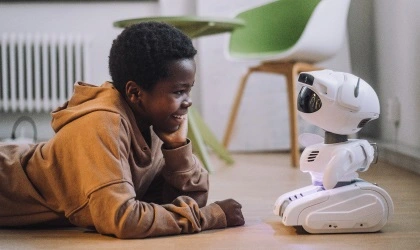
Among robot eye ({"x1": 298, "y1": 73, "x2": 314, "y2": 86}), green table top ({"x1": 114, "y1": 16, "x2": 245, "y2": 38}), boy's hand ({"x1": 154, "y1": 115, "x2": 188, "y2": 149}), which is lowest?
boy's hand ({"x1": 154, "y1": 115, "x2": 188, "y2": 149})

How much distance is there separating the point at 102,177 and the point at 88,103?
209 millimetres

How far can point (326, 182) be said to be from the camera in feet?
4.82

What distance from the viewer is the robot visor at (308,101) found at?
1489 millimetres

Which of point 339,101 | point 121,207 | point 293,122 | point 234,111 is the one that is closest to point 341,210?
point 339,101

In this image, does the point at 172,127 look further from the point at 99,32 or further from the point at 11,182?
the point at 99,32

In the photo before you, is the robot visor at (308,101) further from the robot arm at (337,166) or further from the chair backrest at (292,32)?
the chair backrest at (292,32)

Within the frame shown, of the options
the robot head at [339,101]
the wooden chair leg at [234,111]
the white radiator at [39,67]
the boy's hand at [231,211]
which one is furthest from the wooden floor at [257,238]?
the white radiator at [39,67]

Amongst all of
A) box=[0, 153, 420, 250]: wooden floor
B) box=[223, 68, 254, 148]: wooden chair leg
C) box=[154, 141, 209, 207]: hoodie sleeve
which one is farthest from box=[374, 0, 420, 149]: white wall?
box=[154, 141, 209, 207]: hoodie sleeve

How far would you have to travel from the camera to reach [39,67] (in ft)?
12.8

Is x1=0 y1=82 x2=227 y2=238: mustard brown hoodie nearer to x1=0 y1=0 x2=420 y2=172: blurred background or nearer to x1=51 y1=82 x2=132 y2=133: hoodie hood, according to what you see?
x1=51 y1=82 x2=132 y2=133: hoodie hood

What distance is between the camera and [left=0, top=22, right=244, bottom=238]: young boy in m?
1.36

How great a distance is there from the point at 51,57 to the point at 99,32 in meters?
0.31

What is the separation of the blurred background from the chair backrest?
0.21m

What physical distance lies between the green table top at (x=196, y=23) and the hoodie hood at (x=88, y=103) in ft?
3.15
